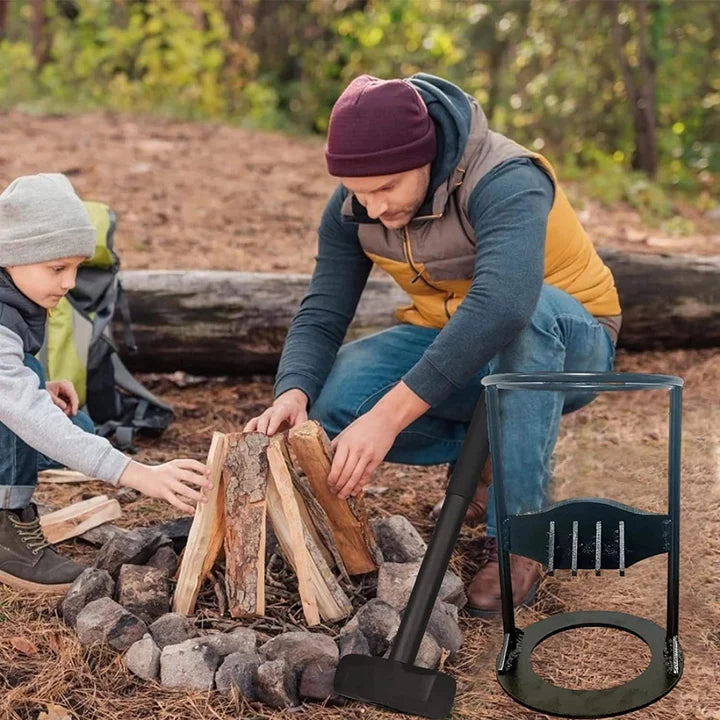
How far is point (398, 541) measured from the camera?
287cm

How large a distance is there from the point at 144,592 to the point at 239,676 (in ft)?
1.36

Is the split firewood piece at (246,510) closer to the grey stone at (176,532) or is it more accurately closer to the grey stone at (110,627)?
the grey stone at (110,627)

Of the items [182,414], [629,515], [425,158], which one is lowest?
[182,414]

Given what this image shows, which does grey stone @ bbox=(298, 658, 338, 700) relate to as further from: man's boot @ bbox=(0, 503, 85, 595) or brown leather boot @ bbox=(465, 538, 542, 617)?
man's boot @ bbox=(0, 503, 85, 595)

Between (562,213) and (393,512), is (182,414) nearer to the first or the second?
(393,512)

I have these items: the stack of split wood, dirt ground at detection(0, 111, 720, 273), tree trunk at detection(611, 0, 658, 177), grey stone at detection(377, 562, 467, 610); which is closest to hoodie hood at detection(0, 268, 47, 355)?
the stack of split wood

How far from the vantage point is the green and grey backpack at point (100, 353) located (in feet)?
12.5

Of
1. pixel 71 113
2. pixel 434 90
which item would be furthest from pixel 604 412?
pixel 71 113

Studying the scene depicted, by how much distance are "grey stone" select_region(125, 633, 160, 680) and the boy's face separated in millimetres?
895

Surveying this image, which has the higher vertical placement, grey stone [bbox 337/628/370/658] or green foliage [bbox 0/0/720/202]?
green foliage [bbox 0/0/720/202]

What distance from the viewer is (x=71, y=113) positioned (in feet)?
28.0

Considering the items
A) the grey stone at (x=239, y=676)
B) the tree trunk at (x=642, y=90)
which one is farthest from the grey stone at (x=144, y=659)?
the tree trunk at (x=642, y=90)

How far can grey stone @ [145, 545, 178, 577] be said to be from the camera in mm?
2768

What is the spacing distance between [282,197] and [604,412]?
325 cm
